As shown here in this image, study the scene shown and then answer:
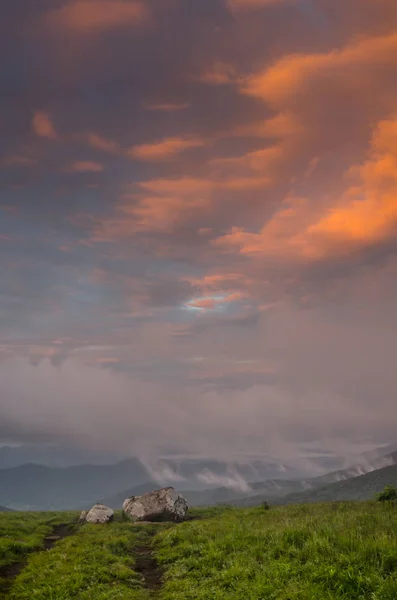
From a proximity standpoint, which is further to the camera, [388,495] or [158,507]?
[158,507]

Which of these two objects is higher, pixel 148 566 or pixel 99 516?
pixel 148 566

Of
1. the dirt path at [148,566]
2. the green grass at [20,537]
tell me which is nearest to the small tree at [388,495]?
the dirt path at [148,566]

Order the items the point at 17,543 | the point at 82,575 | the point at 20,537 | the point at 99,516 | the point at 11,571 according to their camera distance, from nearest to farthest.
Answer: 1. the point at 82,575
2. the point at 11,571
3. the point at 17,543
4. the point at 20,537
5. the point at 99,516

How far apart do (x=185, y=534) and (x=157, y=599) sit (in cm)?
1120

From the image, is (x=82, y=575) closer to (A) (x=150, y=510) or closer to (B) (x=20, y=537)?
(B) (x=20, y=537)

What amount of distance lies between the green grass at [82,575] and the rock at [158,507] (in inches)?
790

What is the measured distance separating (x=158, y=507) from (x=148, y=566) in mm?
24818

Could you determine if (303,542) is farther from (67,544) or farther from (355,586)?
(67,544)

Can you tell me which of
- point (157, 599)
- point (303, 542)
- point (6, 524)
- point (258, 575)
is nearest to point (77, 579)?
point (157, 599)

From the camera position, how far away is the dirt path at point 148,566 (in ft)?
63.5

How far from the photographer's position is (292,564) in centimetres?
1695

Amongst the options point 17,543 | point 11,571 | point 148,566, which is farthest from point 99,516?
point 148,566

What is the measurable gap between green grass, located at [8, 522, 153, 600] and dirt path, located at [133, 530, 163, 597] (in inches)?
16.2

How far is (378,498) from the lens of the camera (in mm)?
40094
